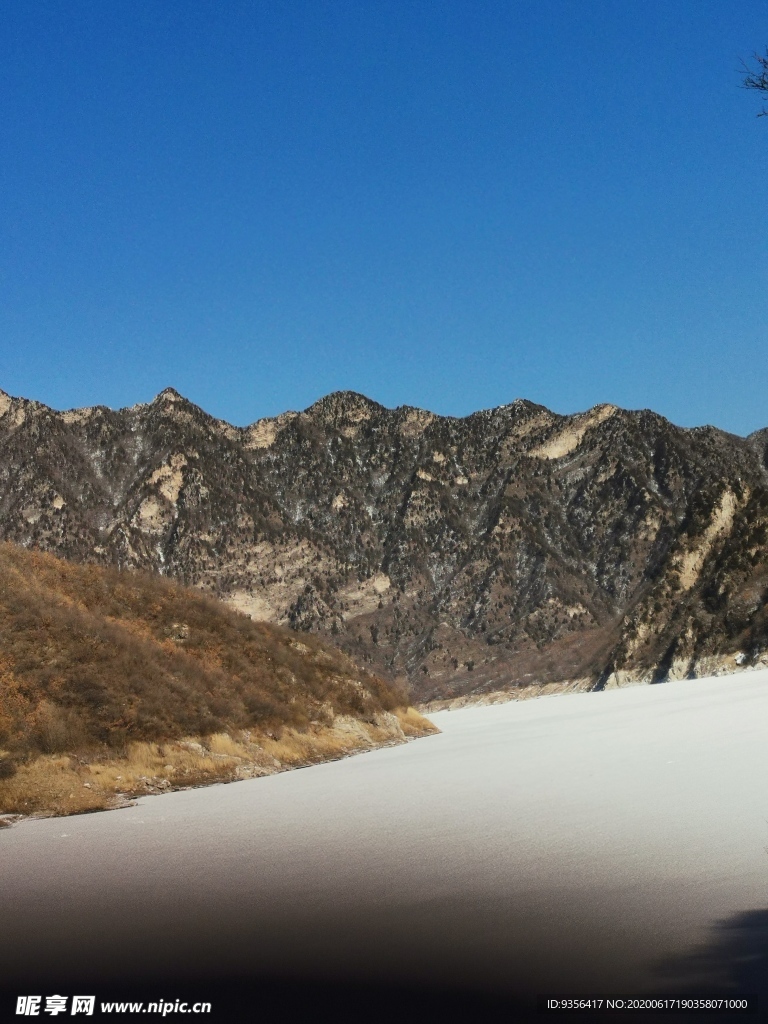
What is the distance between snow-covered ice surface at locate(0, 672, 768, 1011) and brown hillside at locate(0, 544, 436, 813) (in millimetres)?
2633

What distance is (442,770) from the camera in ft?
66.1

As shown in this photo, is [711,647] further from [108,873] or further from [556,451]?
[556,451]

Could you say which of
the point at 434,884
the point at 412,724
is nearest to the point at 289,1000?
the point at 434,884

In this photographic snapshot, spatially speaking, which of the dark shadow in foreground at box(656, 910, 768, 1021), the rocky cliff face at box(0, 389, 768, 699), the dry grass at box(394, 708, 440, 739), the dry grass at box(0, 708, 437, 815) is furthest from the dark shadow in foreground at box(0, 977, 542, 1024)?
the rocky cliff face at box(0, 389, 768, 699)

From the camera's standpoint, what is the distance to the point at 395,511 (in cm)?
16162

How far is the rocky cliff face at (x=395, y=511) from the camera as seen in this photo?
136750 mm

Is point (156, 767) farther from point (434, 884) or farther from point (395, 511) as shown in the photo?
point (395, 511)

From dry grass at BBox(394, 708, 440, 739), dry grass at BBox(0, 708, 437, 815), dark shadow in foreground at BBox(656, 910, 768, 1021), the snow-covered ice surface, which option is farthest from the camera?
dry grass at BBox(394, 708, 440, 739)

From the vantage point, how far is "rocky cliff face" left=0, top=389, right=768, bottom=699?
449ft

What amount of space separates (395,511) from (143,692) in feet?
458

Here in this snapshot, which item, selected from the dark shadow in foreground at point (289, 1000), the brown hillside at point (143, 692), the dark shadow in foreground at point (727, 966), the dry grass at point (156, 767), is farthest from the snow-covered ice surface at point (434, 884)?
the brown hillside at point (143, 692)

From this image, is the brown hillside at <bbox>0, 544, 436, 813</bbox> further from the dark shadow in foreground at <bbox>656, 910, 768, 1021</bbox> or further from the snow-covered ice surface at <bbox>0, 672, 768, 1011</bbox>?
the dark shadow in foreground at <bbox>656, 910, 768, 1021</bbox>

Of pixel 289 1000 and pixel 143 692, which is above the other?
pixel 143 692

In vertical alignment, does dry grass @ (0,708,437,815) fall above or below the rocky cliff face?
below
